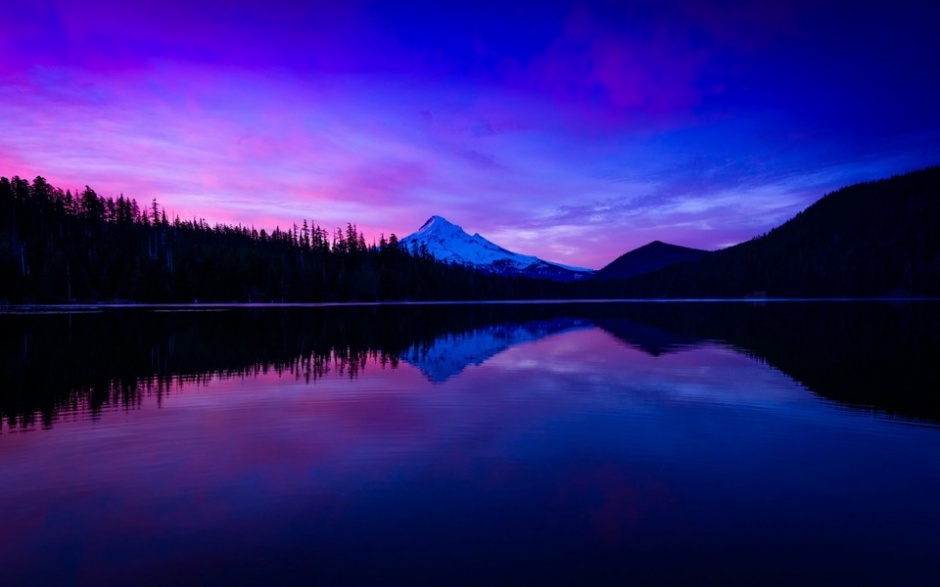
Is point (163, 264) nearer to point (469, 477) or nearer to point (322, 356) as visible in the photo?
point (322, 356)

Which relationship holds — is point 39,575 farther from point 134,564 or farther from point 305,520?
point 305,520

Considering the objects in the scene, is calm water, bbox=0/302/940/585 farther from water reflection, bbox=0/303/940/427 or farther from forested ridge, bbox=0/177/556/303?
forested ridge, bbox=0/177/556/303

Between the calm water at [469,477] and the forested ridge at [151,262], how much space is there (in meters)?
110

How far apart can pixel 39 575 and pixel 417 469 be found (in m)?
7.14

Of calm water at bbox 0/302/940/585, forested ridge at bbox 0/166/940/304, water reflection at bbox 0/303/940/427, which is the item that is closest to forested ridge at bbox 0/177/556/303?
forested ridge at bbox 0/166/940/304

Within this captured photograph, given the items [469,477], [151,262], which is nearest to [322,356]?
[469,477]

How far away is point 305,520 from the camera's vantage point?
10070mm

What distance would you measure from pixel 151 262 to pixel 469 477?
137 meters

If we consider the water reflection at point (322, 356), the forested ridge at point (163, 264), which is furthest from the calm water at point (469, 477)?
the forested ridge at point (163, 264)

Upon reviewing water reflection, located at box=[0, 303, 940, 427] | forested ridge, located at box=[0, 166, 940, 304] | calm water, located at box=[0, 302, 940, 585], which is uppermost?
forested ridge, located at box=[0, 166, 940, 304]

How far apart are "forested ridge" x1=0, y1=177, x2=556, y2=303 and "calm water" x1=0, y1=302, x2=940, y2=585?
110 meters

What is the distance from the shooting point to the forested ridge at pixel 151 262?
385ft

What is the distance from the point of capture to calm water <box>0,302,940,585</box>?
28.2 feet

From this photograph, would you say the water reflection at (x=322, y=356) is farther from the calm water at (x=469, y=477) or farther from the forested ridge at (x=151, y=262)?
the forested ridge at (x=151, y=262)
